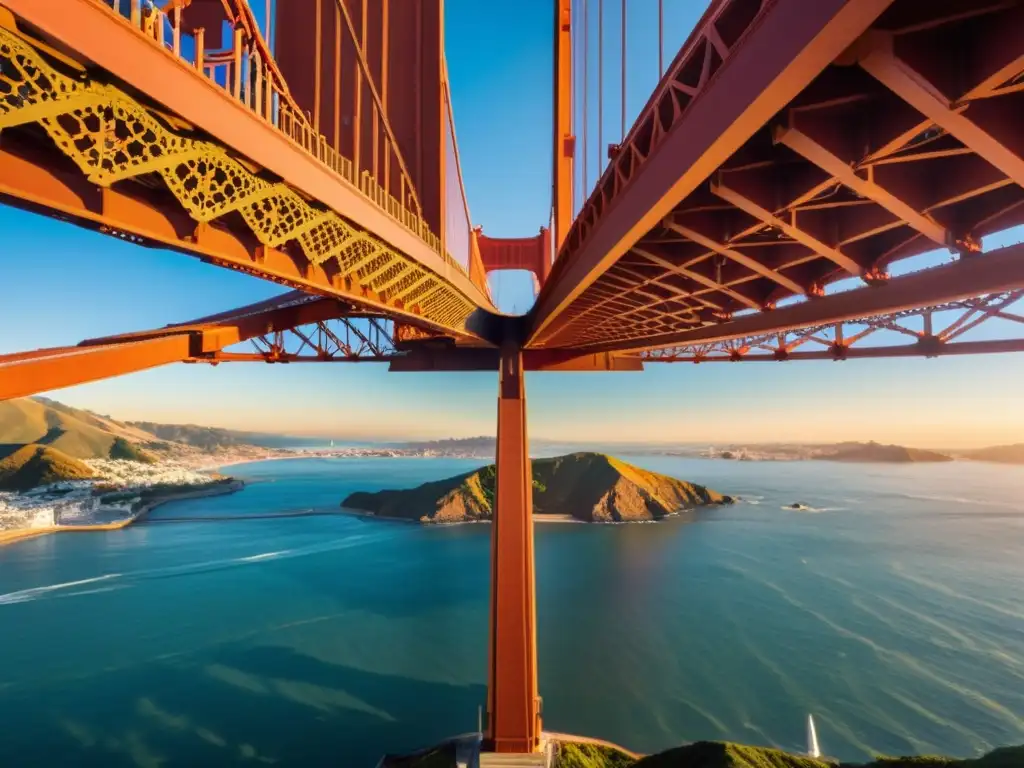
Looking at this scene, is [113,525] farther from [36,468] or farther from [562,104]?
[562,104]

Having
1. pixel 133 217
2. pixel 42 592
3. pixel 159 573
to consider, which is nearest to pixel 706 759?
pixel 133 217

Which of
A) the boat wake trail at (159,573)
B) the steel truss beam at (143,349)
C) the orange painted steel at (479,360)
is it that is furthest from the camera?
the boat wake trail at (159,573)

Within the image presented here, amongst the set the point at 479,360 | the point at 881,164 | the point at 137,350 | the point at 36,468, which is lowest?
the point at 36,468

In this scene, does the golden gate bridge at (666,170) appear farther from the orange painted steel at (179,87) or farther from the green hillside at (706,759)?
the green hillside at (706,759)

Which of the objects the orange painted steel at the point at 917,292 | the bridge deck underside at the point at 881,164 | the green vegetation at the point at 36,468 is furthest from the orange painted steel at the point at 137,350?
the green vegetation at the point at 36,468

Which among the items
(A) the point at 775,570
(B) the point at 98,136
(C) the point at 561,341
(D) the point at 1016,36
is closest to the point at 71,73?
(B) the point at 98,136

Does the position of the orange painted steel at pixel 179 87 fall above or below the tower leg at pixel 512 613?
above
